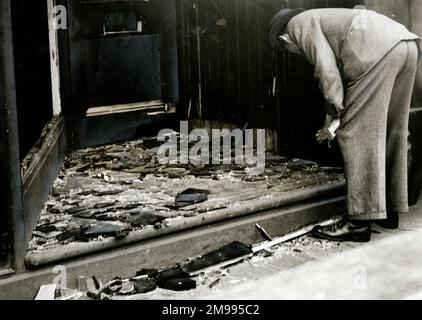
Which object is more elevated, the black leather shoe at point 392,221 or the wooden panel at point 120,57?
the wooden panel at point 120,57

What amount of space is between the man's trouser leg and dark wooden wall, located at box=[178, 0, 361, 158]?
1.11 metres

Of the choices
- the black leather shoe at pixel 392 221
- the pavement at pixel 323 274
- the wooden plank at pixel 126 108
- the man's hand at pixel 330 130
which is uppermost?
the man's hand at pixel 330 130

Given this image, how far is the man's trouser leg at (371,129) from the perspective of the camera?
3914mm

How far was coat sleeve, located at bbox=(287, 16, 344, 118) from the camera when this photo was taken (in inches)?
152

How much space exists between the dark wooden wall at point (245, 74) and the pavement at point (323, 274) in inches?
59.3

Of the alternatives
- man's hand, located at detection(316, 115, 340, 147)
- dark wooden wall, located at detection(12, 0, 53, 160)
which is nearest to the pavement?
man's hand, located at detection(316, 115, 340, 147)

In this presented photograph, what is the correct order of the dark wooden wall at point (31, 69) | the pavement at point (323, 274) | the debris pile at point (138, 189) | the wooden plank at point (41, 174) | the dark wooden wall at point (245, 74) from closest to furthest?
the pavement at point (323, 274) < the wooden plank at point (41, 174) < the debris pile at point (138, 189) < the dark wooden wall at point (31, 69) < the dark wooden wall at point (245, 74)

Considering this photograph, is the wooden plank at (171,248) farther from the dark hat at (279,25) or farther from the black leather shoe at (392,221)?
the dark hat at (279,25)

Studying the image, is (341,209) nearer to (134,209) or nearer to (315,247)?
(315,247)

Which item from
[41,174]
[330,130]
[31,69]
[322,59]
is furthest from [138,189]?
[322,59]

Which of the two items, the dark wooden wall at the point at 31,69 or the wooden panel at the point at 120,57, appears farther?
the wooden panel at the point at 120,57

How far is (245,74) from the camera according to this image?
616 centimetres

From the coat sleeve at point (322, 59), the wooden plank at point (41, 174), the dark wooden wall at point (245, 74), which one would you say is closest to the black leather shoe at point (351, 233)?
the coat sleeve at point (322, 59)
